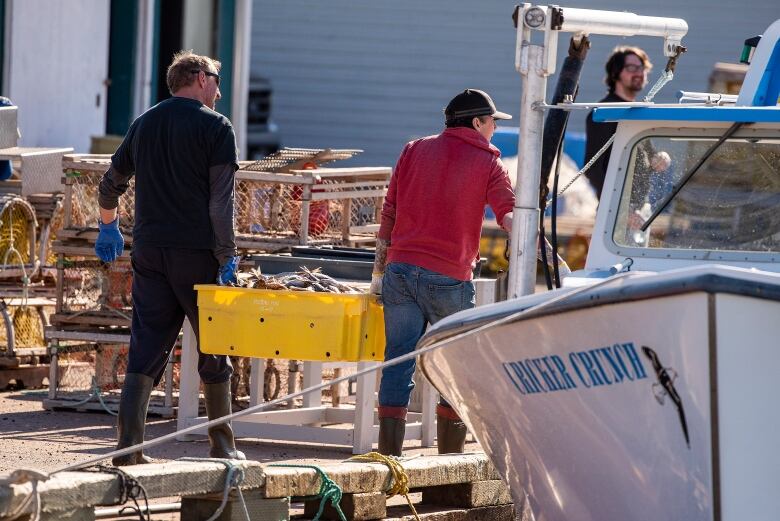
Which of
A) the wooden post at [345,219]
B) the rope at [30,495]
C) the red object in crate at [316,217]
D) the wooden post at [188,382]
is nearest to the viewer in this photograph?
the rope at [30,495]

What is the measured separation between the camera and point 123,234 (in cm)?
902

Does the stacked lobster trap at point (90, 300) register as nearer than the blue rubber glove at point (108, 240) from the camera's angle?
No

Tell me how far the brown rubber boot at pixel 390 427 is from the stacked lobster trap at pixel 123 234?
193 centimetres

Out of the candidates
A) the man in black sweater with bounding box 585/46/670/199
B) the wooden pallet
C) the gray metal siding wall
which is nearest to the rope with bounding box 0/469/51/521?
the wooden pallet

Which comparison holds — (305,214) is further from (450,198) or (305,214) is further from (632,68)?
(632,68)

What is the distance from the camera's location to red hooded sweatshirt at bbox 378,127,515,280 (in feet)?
23.0

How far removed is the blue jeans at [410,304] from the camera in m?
7.05

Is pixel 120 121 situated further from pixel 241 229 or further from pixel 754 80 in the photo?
pixel 754 80

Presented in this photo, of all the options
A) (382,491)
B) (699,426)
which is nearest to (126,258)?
(382,491)

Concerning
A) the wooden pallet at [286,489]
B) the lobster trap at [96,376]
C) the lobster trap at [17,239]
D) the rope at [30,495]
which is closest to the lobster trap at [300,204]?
the lobster trap at [96,376]

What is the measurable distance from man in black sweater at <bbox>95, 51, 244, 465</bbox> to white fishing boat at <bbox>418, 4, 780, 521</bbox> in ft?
3.93

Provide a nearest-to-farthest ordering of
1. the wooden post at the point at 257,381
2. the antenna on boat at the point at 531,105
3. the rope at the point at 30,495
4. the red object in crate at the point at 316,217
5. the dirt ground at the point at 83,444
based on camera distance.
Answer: the rope at the point at 30,495, the antenna on boat at the point at 531,105, the dirt ground at the point at 83,444, the wooden post at the point at 257,381, the red object in crate at the point at 316,217

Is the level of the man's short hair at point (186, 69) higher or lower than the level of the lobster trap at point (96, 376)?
higher

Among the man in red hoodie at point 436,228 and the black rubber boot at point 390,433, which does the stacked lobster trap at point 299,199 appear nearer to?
the man in red hoodie at point 436,228
